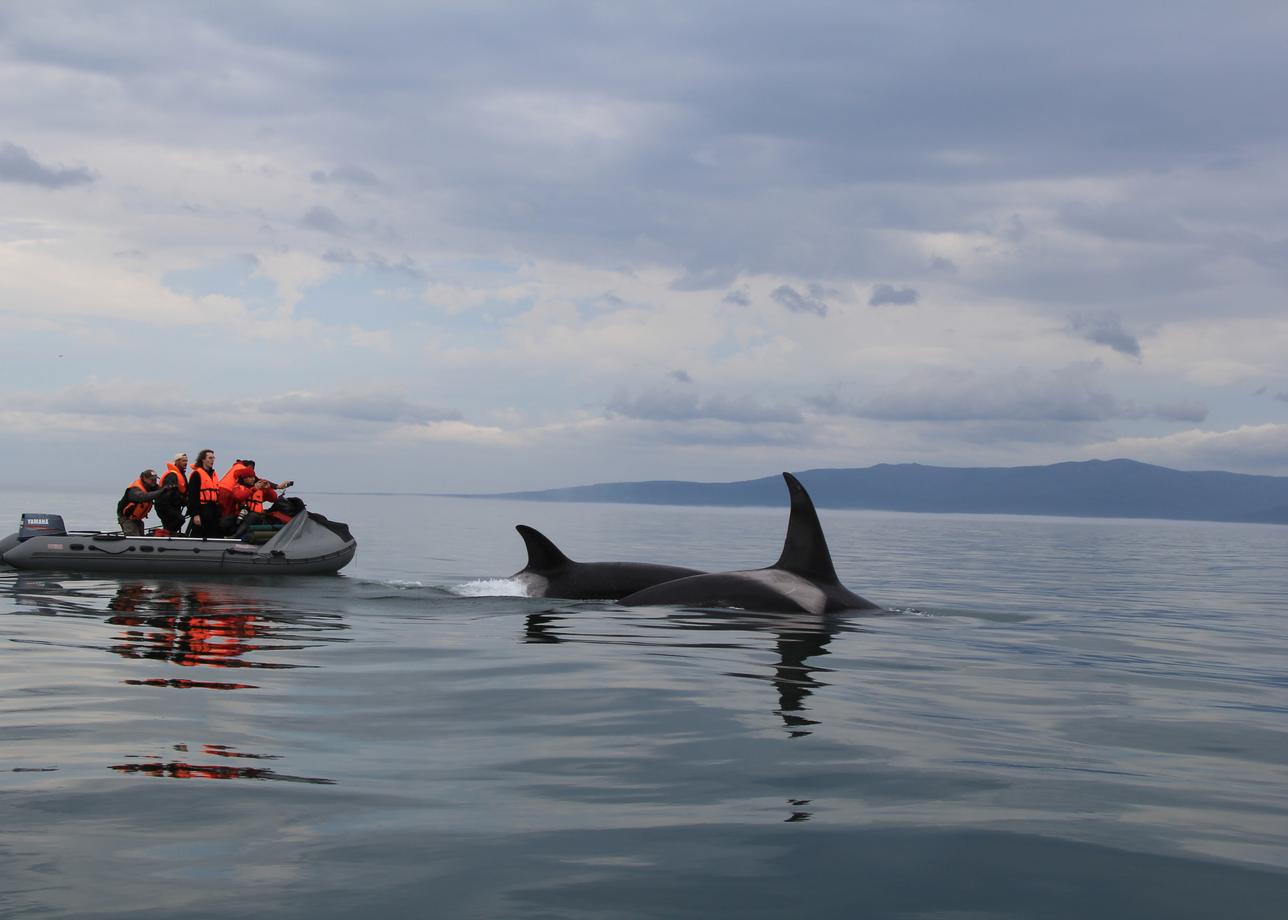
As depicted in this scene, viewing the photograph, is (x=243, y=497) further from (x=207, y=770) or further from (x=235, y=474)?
(x=207, y=770)

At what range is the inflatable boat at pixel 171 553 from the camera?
928 inches

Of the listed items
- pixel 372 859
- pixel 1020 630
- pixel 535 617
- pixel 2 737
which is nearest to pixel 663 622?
pixel 535 617

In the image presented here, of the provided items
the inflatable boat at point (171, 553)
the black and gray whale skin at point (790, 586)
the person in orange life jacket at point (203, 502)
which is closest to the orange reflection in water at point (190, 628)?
the inflatable boat at point (171, 553)

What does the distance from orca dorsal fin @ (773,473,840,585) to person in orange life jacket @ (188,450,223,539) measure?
12896 millimetres

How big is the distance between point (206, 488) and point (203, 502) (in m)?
0.30

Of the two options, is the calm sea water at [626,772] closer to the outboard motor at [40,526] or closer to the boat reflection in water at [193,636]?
the boat reflection in water at [193,636]

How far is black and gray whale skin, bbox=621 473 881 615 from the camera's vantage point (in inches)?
669

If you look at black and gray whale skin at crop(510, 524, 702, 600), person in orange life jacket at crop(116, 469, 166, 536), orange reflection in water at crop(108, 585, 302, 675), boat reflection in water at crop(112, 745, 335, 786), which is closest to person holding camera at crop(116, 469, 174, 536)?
person in orange life jacket at crop(116, 469, 166, 536)

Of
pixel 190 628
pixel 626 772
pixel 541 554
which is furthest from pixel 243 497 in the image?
pixel 626 772

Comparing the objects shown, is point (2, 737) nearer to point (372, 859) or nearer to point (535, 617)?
point (372, 859)

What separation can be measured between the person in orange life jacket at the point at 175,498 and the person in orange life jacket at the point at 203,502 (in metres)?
0.19

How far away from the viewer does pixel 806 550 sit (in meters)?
17.6

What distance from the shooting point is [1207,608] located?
24.5m

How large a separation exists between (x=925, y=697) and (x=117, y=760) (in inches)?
252
